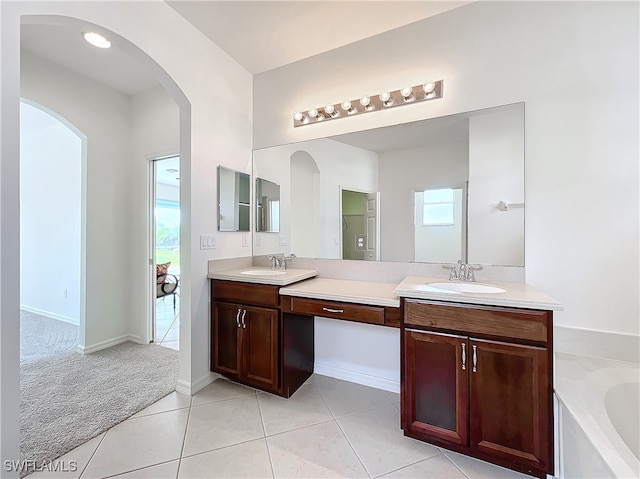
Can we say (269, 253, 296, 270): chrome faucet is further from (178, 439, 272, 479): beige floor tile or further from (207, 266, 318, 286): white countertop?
(178, 439, 272, 479): beige floor tile

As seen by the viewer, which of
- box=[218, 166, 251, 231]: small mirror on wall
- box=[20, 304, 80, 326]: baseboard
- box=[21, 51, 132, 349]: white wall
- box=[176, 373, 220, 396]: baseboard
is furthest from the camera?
box=[20, 304, 80, 326]: baseboard

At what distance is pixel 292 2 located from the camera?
1873 mm

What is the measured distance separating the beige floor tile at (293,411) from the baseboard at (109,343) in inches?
73.4

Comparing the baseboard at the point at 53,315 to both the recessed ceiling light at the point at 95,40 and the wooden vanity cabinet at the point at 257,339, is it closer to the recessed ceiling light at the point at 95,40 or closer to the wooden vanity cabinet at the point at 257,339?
the wooden vanity cabinet at the point at 257,339

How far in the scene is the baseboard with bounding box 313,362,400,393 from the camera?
2.16 m

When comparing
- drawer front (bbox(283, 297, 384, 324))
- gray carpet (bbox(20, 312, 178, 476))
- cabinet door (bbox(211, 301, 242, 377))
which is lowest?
gray carpet (bbox(20, 312, 178, 476))

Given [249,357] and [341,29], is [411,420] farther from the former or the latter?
[341,29]

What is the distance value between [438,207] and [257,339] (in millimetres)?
1615

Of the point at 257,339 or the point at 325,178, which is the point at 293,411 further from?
the point at 325,178

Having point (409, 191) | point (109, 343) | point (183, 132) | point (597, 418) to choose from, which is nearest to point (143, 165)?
point (183, 132)

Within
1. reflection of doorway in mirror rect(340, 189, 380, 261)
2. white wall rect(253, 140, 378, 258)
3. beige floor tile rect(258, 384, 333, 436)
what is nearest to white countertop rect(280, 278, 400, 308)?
reflection of doorway in mirror rect(340, 189, 380, 261)

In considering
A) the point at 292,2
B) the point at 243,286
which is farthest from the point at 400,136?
the point at 243,286

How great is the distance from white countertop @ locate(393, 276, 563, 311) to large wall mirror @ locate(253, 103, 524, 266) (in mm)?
317

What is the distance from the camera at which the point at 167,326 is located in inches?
147
